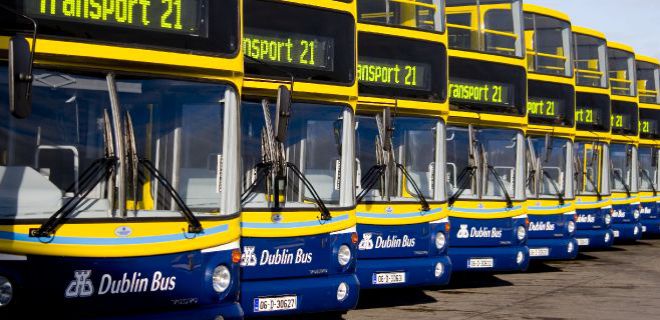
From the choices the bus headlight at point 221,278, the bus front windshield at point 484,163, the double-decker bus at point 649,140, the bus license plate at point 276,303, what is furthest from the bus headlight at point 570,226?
the bus headlight at point 221,278

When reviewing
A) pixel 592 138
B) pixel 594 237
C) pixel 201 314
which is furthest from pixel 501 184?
pixel 201 314

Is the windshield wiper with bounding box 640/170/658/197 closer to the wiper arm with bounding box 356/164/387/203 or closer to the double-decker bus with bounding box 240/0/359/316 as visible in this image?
the wiper arm with bounding box 356/164/387/203

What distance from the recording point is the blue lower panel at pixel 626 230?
24.7 m

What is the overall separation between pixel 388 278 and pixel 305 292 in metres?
2.64

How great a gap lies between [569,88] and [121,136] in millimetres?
12561

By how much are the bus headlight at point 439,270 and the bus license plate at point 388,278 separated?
1.89 feet

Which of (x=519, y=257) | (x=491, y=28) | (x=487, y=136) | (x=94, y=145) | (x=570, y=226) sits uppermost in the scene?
(x=491, y=28)

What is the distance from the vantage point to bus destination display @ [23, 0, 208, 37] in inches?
289

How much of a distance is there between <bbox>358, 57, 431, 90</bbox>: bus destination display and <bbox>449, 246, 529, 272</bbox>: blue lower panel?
9.41 feet

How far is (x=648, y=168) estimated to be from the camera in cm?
2628

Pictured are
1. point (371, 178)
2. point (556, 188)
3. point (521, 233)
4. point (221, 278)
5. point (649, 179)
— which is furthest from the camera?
point (649, 179)

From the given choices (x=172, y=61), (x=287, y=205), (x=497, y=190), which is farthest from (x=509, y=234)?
(x=172, y=61)

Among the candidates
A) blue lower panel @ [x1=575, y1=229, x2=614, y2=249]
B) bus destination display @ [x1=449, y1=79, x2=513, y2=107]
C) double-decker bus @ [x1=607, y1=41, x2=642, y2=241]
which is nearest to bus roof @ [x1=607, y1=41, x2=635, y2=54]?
double-decker bus @ [x1=607, y1=41, x2=642, y2=241]

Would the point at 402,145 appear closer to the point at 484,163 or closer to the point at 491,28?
the point at 484,163
